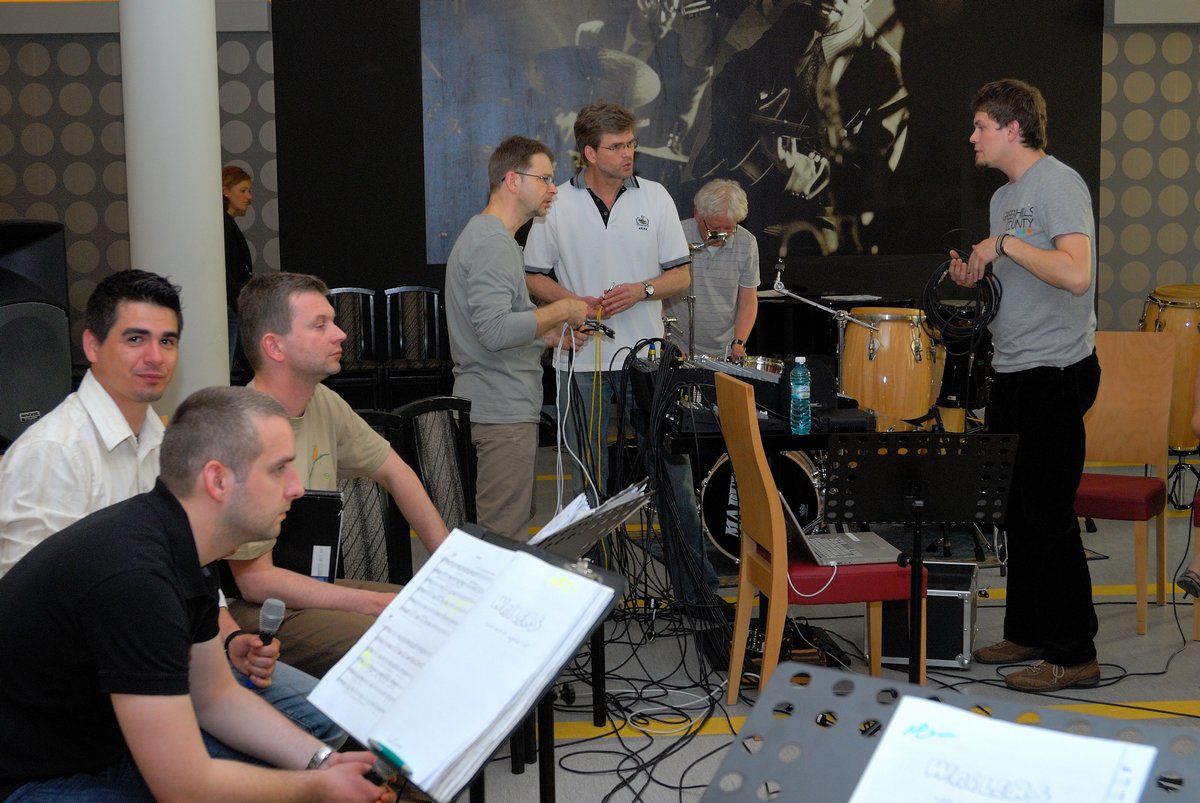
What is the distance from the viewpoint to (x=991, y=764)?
4.25 feet

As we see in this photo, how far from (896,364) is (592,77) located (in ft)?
14.8

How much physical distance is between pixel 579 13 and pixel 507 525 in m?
6.33

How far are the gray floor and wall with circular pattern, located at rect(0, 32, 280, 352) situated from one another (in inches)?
241

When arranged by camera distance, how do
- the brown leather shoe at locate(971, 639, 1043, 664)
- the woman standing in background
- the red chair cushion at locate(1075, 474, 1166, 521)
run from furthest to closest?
the woman standing in background, the red chair cushion at locate(1075, 474, 1166, 521), the brown leather shoe at locate(971, 639, 1043, 664)

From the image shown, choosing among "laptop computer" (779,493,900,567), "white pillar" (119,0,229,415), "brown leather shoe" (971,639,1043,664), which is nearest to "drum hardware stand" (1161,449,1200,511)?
"brown leather shoe" (971,639,1043,664)

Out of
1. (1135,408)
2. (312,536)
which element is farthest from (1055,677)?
(312,536)

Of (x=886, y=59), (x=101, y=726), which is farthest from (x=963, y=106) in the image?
(x=101, y=726)

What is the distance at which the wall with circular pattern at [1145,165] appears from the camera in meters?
10.3

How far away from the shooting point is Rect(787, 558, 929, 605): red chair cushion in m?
3.79

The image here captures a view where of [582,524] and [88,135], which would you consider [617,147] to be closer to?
[582,524]

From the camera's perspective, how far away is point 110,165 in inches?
385

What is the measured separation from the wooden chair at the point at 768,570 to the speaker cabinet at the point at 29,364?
2142 mm

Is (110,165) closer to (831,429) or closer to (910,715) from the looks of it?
(831,429)

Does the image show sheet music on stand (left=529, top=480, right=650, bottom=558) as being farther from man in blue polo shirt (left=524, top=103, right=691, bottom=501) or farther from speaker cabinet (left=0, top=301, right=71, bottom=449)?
man in blue polo shirt (left=524, top=103, right=691, bottom=501)
